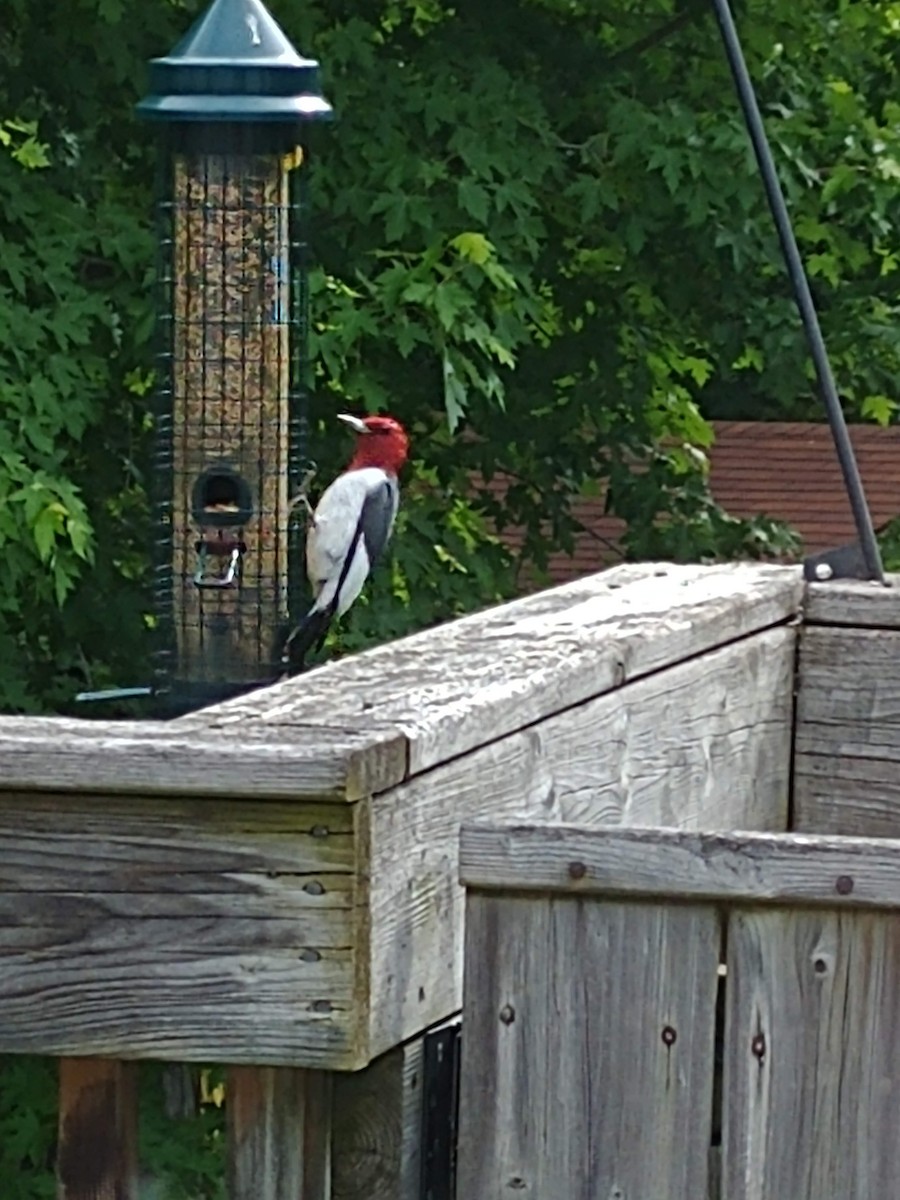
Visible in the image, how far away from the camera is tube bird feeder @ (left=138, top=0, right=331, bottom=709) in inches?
188

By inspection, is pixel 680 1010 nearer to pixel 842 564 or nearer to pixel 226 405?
pixel 842 564

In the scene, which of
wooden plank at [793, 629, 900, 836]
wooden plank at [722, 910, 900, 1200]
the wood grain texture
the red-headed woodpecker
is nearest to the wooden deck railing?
the wood grain texture

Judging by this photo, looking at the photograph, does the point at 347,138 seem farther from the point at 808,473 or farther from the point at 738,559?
the point at 808,473

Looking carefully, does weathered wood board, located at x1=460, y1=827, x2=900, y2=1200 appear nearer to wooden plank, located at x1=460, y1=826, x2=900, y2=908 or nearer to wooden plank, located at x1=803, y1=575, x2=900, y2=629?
wooden plank, located at x1=460, y1=826, x2=900, y2=908

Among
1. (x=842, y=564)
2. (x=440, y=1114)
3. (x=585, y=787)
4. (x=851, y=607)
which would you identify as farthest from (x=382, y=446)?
(x=440, y=1114)

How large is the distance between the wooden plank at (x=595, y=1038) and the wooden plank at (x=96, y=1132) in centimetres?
23

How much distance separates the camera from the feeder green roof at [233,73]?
4.33 metres

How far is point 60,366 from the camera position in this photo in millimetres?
6316

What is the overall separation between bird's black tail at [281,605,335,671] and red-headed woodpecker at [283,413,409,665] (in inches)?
0.5

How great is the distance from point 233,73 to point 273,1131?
2.98 metres

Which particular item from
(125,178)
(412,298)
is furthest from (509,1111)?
(125,178)

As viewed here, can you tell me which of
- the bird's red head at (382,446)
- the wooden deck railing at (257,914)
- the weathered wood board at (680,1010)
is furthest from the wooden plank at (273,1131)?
the bird's red head at (382,446)

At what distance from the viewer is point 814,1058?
5.40 ft

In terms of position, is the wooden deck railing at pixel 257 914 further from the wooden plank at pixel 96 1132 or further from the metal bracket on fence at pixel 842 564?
the metal bracket on fence at pixel 842 564
